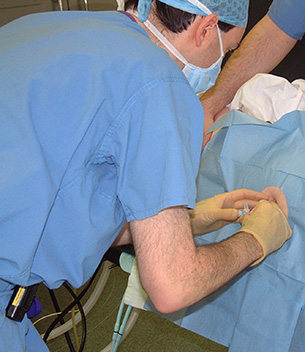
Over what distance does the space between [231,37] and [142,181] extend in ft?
1.71

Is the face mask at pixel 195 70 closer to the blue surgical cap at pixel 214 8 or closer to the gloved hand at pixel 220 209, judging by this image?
the blue surgical cap at pixel 214 8

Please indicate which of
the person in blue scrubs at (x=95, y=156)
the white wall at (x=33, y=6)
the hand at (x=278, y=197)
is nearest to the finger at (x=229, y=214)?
the hand at (x=278, y=197)

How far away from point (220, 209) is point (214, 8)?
1.78 feet

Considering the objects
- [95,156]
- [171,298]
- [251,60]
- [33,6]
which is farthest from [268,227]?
[33,6]

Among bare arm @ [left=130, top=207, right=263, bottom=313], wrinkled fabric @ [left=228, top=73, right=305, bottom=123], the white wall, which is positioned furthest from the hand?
the white wall

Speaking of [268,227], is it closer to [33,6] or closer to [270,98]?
[270,98]

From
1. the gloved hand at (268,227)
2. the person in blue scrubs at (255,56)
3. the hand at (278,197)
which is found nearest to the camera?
the gloved hand at (268,227)

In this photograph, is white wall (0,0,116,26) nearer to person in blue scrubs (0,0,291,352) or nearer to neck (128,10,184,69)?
neck (128,10,184,69)

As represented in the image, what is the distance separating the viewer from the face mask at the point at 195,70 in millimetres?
1069

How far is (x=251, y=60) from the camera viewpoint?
1.92m

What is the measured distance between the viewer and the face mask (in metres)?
1.07

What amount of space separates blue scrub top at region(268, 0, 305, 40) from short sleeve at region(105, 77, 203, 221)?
1116 millimetres

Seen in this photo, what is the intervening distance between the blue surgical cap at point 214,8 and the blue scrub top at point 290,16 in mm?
703

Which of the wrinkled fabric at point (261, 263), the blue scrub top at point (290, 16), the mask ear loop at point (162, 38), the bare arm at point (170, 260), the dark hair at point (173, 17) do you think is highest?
the dark hair at point (173, 17)
